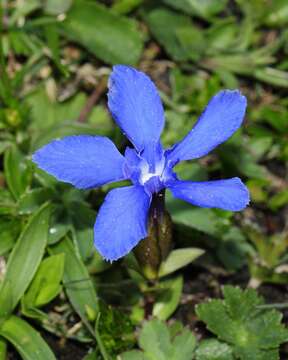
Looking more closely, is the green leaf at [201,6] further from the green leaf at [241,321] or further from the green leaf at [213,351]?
the green leaf at [213,351]

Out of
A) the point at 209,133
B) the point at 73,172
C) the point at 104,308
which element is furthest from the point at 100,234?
the point at 104,308

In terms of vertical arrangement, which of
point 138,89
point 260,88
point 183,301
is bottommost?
point 183,301

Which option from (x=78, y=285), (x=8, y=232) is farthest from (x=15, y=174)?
(x=78, y=285)

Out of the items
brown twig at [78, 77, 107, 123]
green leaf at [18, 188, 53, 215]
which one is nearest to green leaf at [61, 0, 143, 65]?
brown twig at [78, 77, 107, 123]

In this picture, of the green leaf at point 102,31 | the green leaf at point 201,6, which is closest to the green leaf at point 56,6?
the green leaf at point 102,31

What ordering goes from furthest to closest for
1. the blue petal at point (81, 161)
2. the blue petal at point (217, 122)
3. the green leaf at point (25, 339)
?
the green leaf at point (25, 339) < the blue petal at point (217, 122) < the blue petal at point (81, 161)

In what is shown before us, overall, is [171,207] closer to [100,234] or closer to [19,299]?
[19,299]
